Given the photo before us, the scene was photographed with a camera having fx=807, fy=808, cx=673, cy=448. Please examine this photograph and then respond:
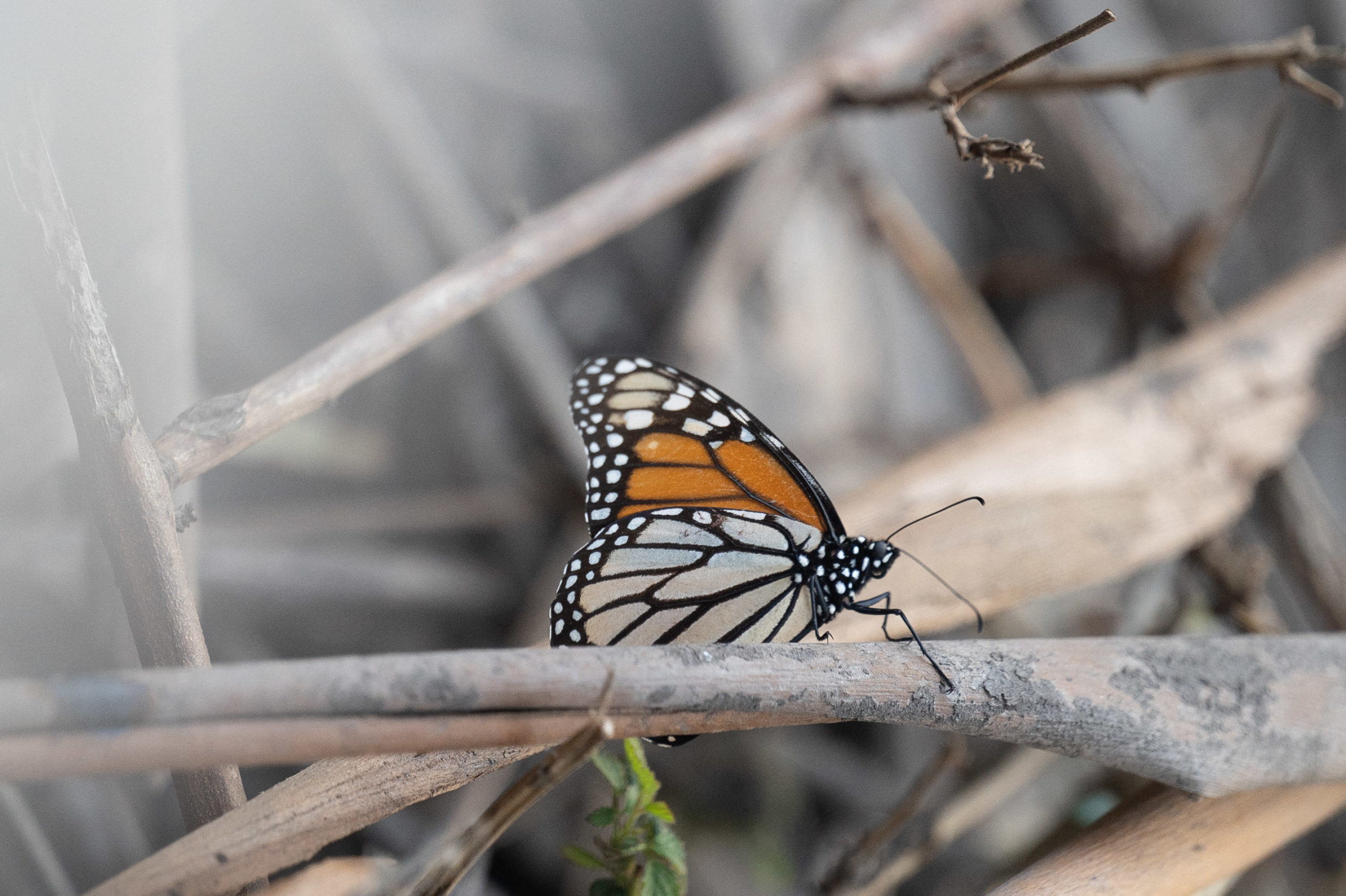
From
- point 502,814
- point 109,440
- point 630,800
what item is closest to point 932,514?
point 630,800

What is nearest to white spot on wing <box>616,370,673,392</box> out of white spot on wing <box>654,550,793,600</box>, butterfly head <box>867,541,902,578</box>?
white spot on wing <box>654,550,793,600</box>

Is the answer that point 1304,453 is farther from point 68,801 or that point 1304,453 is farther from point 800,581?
point 68,801

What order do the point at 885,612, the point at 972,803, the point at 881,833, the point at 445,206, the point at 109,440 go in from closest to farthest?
the point at 109,440
the point at 885,612
the point at 881,833
the point at 972,803
the point at 445,206

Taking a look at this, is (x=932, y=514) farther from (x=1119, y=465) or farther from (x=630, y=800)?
(x=630, y=800)

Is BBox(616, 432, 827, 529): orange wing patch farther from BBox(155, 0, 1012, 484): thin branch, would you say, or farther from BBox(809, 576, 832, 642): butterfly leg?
BBox(155, 0, 1012, 484): thin branch

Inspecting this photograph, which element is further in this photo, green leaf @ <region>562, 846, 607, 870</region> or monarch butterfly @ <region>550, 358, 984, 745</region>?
monarch butterfly @ <region>550, 358, 984, 745</region>

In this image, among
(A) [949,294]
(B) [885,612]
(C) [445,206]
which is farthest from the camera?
(A) [949,294]
